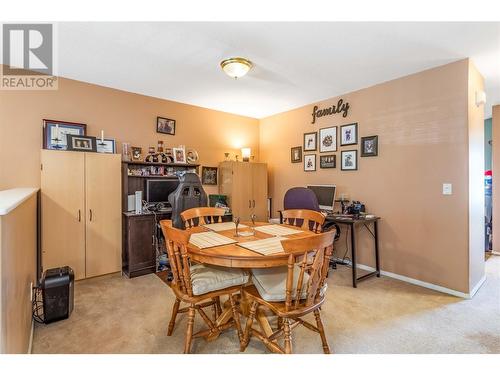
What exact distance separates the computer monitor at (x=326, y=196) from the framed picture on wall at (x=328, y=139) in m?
0.63

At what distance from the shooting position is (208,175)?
4.65 metres

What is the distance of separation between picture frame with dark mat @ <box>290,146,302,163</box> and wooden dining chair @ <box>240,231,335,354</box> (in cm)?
300

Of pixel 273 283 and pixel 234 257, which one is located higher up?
pixel 234 257

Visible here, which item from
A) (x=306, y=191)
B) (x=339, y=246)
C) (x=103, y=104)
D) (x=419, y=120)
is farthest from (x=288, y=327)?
(x=103, y=104)

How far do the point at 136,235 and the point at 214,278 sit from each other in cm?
197

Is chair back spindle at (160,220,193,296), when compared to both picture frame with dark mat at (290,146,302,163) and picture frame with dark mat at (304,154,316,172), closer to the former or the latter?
picture frame with dark mat at (304,154,316,172)

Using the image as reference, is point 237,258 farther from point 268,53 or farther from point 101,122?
point 101,122

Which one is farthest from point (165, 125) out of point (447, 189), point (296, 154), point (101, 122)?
point (447, 189)

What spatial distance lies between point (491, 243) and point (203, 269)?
5128 millimetres

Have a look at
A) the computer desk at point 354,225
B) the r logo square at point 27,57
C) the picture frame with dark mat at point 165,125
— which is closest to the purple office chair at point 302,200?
the computer desk at point 354,225

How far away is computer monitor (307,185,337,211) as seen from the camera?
3.86 metres

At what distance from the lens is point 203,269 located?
200 centimetres

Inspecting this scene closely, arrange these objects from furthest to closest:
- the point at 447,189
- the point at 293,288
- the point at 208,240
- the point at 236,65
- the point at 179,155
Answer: the point at 179,155, the point at 447,189, the point at 236,65, the point at 208,240, the point at 293,288
